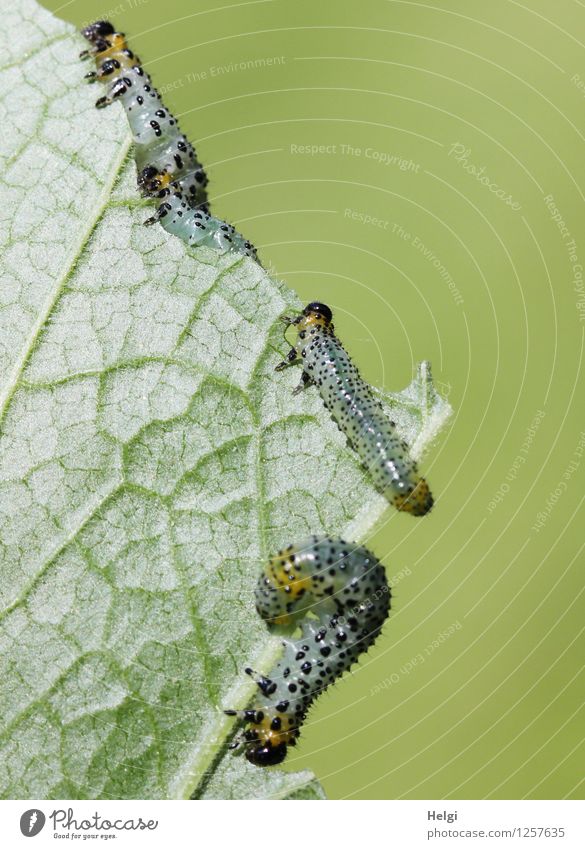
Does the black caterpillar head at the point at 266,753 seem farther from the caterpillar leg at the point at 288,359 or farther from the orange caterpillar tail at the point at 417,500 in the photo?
the caterpillar leg at the point at 288,359

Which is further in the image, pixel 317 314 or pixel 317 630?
pixel 317 314

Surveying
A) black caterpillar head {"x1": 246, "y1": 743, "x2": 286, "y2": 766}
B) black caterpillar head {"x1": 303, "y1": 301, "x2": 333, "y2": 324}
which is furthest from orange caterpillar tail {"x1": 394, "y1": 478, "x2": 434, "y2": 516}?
black caterpillar head {"x1": 246, "y1": 743, "x2": 286, "y2": 766}

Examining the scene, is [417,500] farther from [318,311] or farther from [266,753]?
[266,753]

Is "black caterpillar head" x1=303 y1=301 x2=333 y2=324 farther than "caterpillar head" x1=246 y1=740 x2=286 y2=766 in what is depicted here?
Yes

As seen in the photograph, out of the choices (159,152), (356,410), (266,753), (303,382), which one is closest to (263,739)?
(266,753)

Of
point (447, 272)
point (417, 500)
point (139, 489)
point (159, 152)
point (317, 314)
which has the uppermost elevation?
point (447, 272)

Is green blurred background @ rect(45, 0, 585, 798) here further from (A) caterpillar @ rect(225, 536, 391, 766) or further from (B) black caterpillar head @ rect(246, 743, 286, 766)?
(B) black caterpillar head @ rect(246, 743, 286, 766)

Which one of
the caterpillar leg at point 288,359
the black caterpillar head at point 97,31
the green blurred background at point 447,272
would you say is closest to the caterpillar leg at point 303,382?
the caterpillar leg at point 288,359

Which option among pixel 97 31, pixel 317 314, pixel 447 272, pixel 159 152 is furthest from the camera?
pixel 447 272
